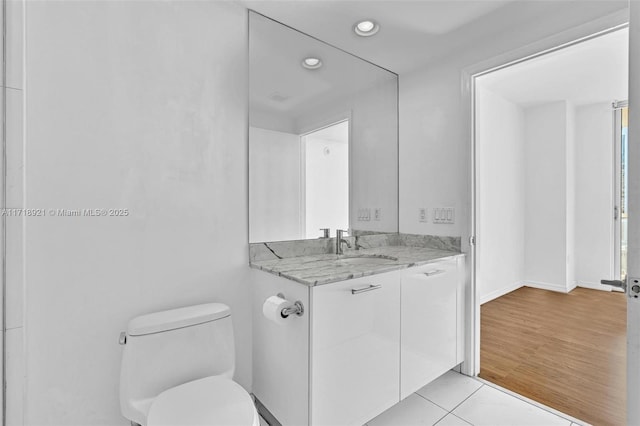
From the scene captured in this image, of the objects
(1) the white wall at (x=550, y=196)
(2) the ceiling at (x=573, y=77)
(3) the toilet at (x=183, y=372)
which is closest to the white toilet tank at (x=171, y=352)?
(3) the toilet at (x=183, y=372)

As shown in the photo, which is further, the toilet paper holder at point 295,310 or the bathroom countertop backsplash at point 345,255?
the bathroom countertop backsplash at point 345,255

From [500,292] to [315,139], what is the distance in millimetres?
3150

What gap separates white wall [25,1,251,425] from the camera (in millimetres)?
1246

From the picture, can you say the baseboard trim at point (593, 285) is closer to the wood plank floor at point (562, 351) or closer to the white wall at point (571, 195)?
the white wall at point (571, 195)

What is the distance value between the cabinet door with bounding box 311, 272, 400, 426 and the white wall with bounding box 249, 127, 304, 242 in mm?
628

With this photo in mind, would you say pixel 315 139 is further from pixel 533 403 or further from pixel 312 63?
pixel 533 403

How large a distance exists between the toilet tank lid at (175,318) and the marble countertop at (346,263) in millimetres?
308

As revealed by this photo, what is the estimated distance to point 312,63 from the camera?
2.11m

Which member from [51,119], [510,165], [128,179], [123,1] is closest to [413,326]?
[128,179]

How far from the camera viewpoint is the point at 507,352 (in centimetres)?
241

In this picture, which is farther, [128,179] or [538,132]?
[538,132]

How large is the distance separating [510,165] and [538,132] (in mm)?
671

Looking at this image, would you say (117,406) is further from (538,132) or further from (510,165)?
(538,132)

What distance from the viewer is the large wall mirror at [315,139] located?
1836mm
